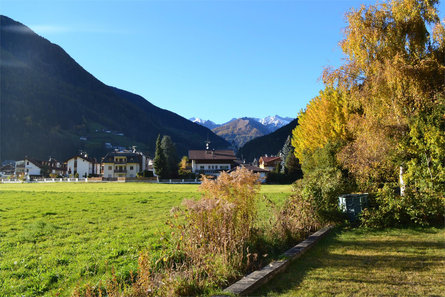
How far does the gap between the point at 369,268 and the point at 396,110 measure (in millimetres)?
7296

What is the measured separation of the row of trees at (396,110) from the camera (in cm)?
954

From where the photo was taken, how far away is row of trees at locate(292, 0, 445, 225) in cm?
954

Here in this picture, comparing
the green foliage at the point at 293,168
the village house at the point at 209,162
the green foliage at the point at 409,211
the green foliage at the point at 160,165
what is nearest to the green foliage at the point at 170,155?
the green foliage at the point at 160,165

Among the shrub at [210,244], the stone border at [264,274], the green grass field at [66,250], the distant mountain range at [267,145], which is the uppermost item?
the distant mountain range at [267,145]

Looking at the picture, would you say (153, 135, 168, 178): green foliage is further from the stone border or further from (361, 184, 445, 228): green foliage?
the stone border

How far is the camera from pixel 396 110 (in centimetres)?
1114

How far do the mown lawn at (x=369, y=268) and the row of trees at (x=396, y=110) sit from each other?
64.8 inches

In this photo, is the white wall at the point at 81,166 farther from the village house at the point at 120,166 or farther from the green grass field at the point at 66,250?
the green grass field at the point at 66,250

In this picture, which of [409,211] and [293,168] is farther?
[293,168]

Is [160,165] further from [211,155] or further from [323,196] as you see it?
[323,196]

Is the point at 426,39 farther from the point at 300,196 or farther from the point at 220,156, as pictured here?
the point at 220,156

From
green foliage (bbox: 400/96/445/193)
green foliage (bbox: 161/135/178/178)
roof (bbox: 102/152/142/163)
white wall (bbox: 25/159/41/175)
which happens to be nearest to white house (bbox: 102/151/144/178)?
roof (bbox: 102/152/142/163)

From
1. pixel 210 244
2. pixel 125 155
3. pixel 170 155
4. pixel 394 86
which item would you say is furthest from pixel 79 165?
pixel 210 244

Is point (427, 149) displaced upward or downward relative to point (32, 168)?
downward
